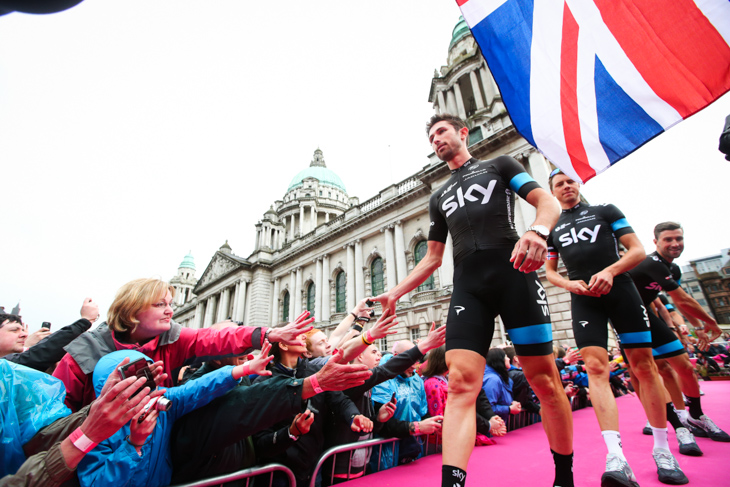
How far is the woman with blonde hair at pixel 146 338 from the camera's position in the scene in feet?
6.94

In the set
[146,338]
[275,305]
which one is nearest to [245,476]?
[146,338]

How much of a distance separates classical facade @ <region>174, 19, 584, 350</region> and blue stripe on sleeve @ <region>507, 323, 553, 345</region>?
43.0ft

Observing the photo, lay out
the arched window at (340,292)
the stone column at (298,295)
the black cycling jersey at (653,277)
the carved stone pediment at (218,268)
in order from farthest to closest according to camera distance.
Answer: the carved stone pediment at (218,268)
the stone column at (298,295)
the arched window at (340,292)
the black cycling jersey at (653,277)

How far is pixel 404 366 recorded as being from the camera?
3.44 meters

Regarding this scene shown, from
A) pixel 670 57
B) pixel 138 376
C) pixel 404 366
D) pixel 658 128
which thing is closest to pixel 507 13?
pixel 670 57

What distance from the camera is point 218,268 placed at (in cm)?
3853

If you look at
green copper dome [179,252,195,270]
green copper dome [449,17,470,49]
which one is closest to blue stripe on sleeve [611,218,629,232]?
green copper dome [449,17,470,49]

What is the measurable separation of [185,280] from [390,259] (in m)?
68.0

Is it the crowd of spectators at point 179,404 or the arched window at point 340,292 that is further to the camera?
the arched window at point 340,292

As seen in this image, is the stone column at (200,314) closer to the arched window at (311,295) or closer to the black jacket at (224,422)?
the arched window at (311,295)

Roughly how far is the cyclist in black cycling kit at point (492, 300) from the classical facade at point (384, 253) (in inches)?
512

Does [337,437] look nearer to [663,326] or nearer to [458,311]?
[458,311]

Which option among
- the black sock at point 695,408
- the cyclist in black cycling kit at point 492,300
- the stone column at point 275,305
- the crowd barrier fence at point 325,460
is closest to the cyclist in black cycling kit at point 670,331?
the black sock at point 695,408

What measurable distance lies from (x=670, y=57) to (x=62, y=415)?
4.37m
